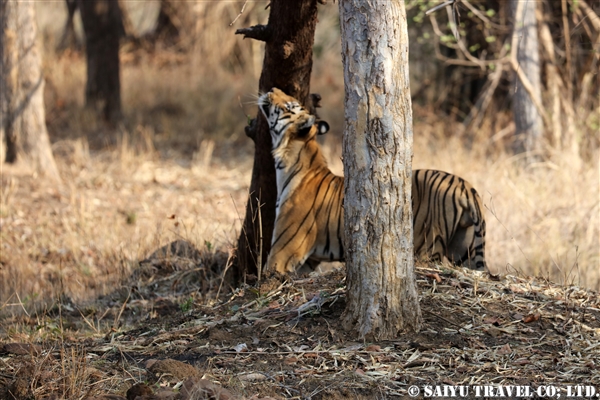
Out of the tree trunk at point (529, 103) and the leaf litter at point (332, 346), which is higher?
the tree trunk at point (529, 103)

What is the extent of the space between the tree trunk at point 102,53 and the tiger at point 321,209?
8.00m

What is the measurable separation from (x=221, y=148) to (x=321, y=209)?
727cm

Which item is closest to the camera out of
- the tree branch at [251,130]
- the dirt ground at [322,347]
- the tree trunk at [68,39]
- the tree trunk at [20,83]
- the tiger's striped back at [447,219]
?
the dirt ground at [322,347]

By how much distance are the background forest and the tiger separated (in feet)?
0.88

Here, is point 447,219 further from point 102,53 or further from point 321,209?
point 102,53

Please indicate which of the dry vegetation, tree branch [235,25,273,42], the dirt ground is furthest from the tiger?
the dirt ground

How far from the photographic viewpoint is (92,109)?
41.9ft

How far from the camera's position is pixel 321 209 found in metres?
5.32

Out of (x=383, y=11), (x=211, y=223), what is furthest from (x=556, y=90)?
(x=383, y=11)

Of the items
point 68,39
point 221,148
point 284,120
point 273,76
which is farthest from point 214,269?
point 68,39

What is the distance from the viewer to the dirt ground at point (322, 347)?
11.0 ft

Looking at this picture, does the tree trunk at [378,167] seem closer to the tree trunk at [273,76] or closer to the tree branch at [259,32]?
the tree trunk at [273,76]

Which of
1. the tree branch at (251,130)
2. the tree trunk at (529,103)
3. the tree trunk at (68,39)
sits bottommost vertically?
the tree branch at (251,130)

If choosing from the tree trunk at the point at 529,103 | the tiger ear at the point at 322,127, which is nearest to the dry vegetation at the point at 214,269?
the tree trunk at the point at 529,103
